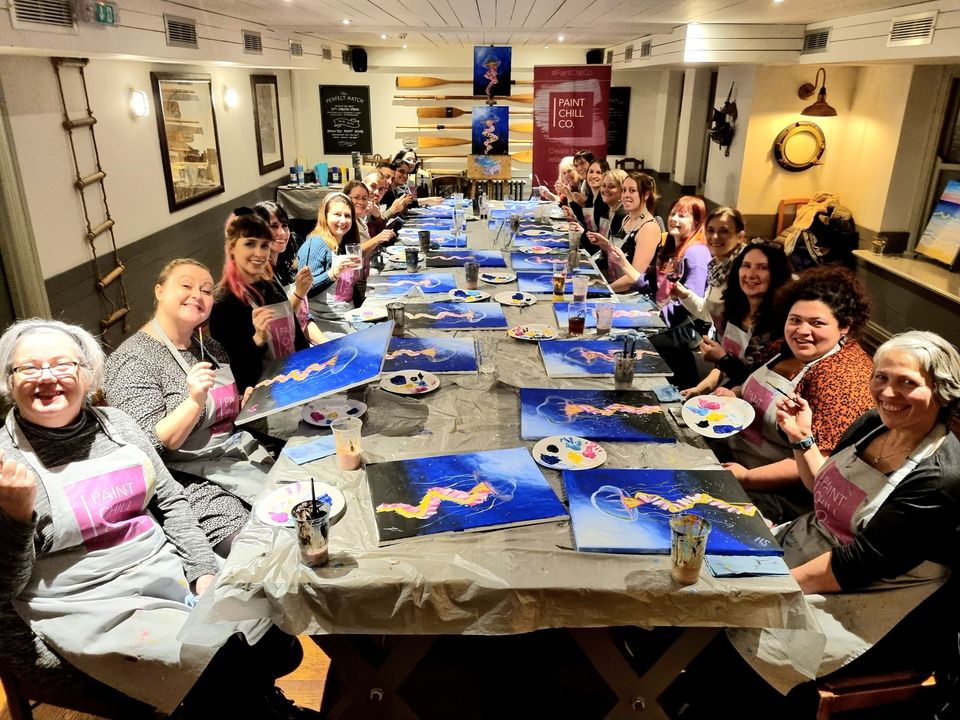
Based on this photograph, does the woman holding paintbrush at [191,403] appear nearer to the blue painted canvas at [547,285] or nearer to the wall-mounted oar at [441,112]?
the blue painted canvas at [547,285]

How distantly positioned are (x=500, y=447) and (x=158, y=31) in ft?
11.7

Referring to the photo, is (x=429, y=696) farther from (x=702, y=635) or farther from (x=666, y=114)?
(x=666, y=114)

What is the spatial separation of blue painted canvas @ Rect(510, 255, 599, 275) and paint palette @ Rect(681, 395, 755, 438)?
1826 mm

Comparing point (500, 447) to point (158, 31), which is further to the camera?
point (158, 31)

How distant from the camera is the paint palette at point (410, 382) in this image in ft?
7.75

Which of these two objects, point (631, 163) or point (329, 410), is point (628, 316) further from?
point (631, 163)

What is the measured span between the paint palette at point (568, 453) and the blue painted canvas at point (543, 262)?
2.10m

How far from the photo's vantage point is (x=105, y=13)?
3.28 m

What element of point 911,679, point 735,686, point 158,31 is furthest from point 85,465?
point 158,31

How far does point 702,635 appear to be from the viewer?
5.33 feet

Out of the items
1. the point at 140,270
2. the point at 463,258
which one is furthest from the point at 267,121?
the point at 463,258

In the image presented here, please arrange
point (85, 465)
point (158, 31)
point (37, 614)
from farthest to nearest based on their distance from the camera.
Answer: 1. point (158, 31)
2. point (85, 465)
3. point (37, 614)

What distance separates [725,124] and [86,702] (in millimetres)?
7873

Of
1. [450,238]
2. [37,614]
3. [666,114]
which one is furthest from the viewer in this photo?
[666,114]
